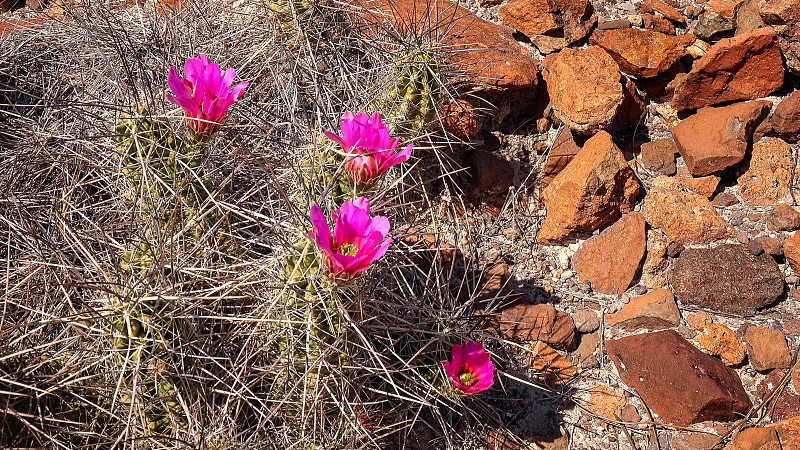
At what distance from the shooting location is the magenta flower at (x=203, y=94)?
1.52 metres

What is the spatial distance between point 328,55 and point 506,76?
0.77 metres

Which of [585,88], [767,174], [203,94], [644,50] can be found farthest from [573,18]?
[203,94]

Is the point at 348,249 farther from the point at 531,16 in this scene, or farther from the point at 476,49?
the point at 531,16

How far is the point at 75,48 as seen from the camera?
254 cm

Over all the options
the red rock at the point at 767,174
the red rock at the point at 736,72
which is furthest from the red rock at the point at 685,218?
the red rock at the point at 736,72

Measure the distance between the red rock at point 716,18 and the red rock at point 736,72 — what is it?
7.2 inches

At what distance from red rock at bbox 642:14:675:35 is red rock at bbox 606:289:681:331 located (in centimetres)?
123

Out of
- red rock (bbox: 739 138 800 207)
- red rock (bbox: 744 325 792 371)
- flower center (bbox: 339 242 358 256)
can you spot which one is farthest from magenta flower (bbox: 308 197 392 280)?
red rock (bbox: 739 138 800 207)

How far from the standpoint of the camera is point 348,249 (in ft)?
4.25

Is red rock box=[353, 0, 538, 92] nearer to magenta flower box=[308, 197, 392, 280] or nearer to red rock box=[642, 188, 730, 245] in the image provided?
red rock box=[642, 188, 730, 245]

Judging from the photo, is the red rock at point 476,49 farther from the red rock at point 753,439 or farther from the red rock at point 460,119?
the red rock at point 753,439

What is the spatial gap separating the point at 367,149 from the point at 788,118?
72.9 inches

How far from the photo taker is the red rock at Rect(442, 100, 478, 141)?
244 centimetres

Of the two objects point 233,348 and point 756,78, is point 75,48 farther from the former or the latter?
point 756,78
